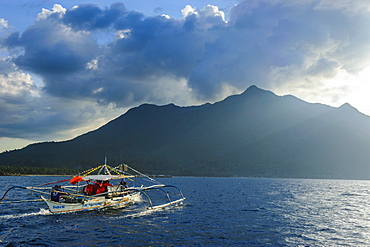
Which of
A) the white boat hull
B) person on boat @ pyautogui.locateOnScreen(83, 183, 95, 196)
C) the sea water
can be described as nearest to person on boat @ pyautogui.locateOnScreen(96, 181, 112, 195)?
Result: person on boat @ pyautogui.locateOnScreen(83, 183, 95, 196)

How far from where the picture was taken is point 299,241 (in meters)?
36.4

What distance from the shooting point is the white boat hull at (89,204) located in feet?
165

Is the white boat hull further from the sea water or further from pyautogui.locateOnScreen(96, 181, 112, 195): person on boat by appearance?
pyautogui.locateOnScreen(96, 181, 112, 195): person on boat

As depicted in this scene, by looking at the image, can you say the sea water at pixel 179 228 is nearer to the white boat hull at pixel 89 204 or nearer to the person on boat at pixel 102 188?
the white boat hull at pixel 89 204

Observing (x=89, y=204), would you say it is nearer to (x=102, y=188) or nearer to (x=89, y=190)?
(x=89, y=190)

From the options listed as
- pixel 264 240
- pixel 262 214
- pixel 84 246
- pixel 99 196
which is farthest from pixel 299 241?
pixel 99 196

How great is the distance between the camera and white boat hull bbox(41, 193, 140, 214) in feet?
165

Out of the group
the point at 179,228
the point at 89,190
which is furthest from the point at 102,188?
the point at 179,228

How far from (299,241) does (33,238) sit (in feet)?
99.8

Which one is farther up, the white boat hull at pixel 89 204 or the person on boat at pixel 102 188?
the person on boat at pixel 102 188

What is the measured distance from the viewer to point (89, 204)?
5478 cm

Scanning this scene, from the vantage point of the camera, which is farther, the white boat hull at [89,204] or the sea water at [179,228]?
the white boat hull at [89,204]

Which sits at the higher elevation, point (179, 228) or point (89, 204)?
point (89, 204)

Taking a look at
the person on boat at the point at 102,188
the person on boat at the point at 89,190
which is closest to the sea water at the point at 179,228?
the person on boat at the point at 102,188
